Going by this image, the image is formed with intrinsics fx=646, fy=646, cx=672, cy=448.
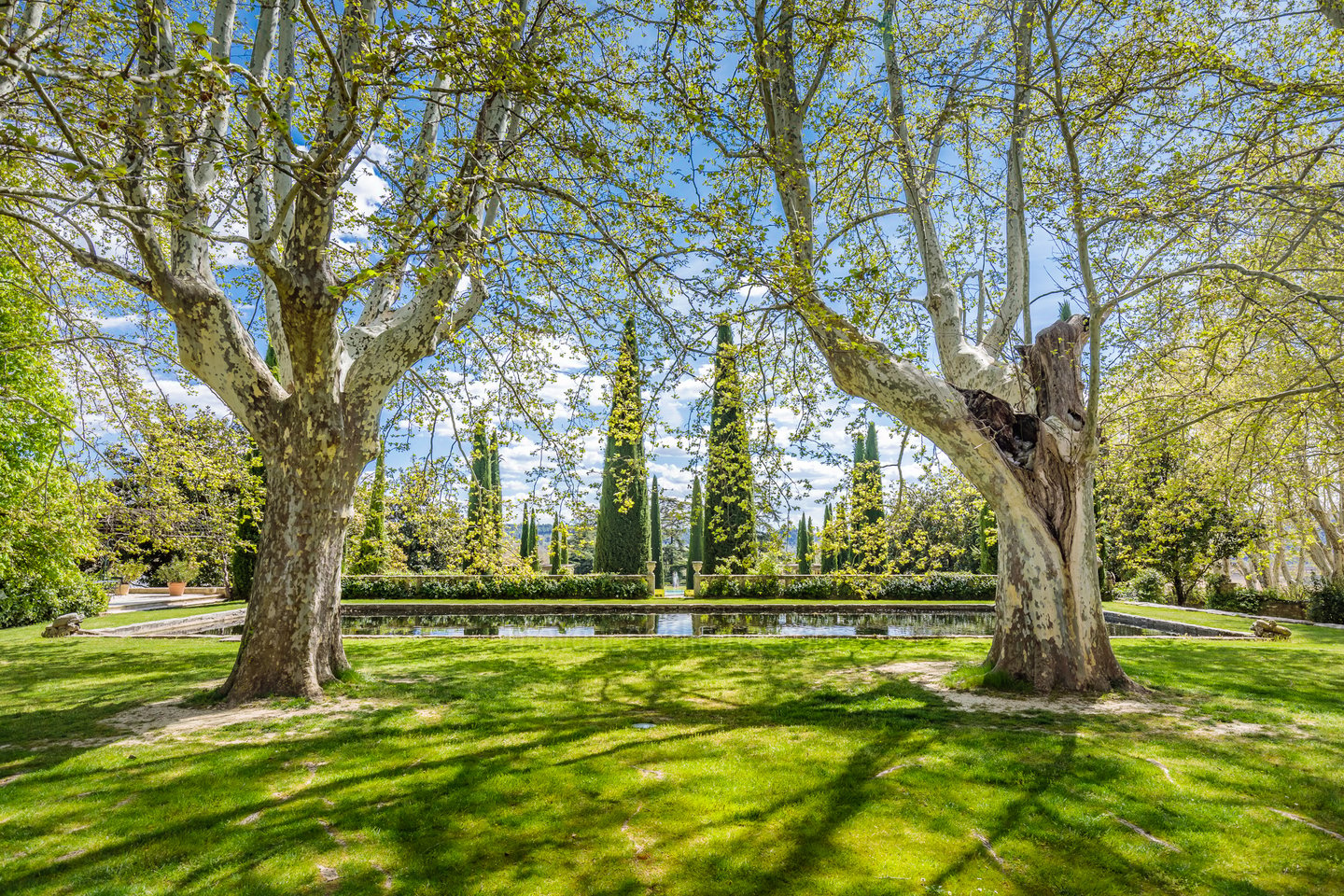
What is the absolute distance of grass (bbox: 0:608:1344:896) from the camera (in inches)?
132

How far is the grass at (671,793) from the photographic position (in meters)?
3.36

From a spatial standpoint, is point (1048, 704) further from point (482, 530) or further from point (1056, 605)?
point (482, 530)

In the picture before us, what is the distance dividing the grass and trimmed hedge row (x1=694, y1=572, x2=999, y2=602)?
13.1m

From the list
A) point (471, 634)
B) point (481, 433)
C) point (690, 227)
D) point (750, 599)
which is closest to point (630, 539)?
point (750, 599)

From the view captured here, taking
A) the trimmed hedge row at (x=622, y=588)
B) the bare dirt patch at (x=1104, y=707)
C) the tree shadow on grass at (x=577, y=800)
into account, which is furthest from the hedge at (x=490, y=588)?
the bare dirt patch at (x=1104, y=707)

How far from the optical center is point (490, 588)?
2056 centimetres

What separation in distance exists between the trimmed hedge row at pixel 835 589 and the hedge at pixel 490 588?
107 inches

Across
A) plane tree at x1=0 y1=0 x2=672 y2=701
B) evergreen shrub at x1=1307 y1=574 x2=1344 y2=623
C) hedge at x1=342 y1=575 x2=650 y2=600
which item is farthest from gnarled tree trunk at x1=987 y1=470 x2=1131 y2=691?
hedge at x1=342 y1=575 x2=650 y2=600

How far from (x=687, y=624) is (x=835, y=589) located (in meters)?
6.35

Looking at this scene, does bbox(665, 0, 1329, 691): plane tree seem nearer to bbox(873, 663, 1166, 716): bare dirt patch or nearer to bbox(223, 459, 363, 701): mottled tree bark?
bbox(873, 663, 1166, 716): bare dirt patch

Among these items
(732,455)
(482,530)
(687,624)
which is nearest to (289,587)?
(482,530)

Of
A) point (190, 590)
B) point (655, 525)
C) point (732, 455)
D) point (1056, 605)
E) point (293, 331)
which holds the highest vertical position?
point (293, 331)

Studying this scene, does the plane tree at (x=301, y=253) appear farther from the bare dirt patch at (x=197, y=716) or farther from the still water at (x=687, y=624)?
the still water at (x=687, y=624)

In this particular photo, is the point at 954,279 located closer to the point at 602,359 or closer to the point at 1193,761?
the point at 602,359
